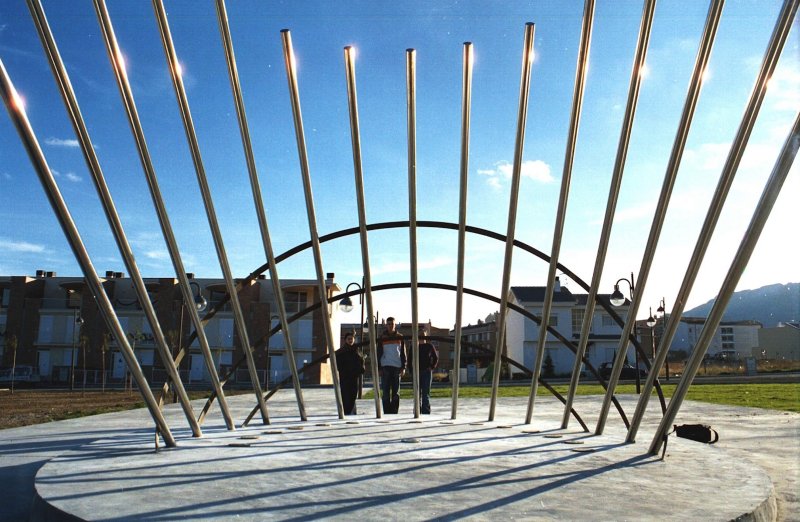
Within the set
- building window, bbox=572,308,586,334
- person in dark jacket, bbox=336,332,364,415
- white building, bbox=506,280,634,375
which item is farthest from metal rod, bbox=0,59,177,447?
building window, bbox=572,308,586,334

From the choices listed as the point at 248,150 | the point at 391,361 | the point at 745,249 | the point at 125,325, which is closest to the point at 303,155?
the point at 248,150

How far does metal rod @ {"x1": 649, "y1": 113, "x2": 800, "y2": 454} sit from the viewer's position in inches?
194

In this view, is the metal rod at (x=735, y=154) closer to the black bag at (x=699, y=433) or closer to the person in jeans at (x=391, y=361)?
the black bag at (x=699, y=433)

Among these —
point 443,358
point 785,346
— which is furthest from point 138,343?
point 785,346

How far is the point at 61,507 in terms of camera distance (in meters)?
3.97

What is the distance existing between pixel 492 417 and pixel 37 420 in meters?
9.29

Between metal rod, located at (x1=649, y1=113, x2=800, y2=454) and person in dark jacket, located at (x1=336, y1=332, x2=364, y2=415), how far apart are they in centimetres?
594

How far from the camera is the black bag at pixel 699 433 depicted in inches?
319

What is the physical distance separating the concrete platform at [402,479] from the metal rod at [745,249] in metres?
0.81

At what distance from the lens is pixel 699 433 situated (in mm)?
8211

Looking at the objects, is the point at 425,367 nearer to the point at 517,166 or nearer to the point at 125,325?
the point at 517,166

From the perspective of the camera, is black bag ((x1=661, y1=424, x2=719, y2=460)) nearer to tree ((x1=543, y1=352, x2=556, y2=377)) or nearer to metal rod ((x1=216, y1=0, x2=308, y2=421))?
metal rod ((x1=216, y1=0, x2=308, y2=421))

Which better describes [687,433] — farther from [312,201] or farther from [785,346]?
[785,346]

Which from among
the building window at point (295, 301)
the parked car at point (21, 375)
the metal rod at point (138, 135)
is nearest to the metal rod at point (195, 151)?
the metal rod at point (138, 135)
